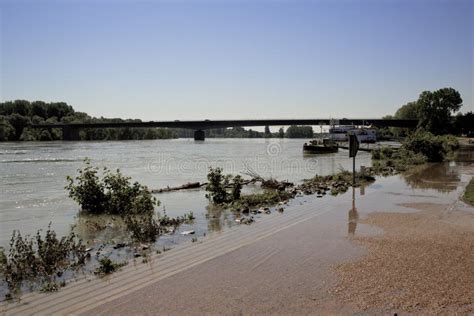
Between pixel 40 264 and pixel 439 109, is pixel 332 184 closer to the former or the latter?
pixel 40 264

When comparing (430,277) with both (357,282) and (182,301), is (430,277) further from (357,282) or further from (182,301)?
(182,301)

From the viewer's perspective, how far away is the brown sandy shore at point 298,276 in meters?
8.06

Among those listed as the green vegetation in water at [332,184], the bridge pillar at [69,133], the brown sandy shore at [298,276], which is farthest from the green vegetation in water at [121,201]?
the bridge pillar at [69,133]

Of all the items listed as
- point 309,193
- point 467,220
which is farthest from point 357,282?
point 309,193

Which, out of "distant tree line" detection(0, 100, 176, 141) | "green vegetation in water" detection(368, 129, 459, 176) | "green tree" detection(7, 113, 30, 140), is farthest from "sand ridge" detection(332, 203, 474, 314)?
"green tree" detection(7, 113, 30, 140)

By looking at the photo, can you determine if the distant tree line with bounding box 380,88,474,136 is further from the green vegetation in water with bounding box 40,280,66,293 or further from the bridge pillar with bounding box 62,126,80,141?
the green vegetation in water with bounding box 40,280,66,293

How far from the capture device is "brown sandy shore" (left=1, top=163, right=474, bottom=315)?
8.06 metres

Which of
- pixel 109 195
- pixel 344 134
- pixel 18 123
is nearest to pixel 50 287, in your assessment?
pixel 109 195

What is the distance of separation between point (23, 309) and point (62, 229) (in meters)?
8.08

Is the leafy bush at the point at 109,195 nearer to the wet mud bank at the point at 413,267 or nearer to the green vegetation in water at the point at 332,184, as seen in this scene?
the wet mud bank at the point at 413,267

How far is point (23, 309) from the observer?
27.0ft

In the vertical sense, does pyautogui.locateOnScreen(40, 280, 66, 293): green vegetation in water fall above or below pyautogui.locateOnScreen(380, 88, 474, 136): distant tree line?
below

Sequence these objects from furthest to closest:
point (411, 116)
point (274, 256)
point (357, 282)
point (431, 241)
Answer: point (411, 116) → point (431, 241) → point (274, 256) → point (357, 282)

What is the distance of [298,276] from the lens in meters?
9.61
